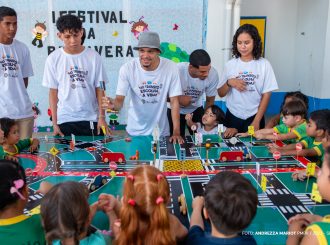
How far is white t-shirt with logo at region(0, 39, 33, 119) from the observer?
3.03 metres

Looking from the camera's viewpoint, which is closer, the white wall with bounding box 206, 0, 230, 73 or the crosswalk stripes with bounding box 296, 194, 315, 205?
the crosswalk stripes with bounding box 296, 194, 315, 205

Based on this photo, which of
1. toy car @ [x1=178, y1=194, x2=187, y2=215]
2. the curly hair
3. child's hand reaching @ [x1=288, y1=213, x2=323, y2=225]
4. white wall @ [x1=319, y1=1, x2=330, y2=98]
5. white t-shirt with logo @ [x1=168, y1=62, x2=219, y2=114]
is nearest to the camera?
child's hand reaching @ [x1=288, y1=213, x2=323, y2=225]

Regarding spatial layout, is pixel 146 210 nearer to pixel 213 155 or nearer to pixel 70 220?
pixel 70 220

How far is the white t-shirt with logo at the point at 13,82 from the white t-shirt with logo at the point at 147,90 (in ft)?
3.09

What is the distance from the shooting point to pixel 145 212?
4.50 feet

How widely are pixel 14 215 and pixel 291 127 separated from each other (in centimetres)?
234

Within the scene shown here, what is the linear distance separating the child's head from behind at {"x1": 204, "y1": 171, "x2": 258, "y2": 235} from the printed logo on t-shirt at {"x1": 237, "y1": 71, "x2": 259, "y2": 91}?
2068 millimetres

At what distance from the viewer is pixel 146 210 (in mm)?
1370

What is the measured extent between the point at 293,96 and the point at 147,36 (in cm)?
159

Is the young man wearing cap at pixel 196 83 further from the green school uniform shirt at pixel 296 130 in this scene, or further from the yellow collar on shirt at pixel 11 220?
the yellow collar on shirt at pixel 11 220

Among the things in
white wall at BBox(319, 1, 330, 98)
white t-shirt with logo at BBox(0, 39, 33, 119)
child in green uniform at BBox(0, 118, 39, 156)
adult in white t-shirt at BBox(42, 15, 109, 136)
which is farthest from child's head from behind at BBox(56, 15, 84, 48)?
white wall at BBox(319, 1, 330, 98)

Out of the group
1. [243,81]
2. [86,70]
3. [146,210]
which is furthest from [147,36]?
[146,210]

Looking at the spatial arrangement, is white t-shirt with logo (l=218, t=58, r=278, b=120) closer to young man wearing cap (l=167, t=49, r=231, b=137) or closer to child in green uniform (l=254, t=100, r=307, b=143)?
young man wearing cap (l=167, t=49, r=231, b=137)

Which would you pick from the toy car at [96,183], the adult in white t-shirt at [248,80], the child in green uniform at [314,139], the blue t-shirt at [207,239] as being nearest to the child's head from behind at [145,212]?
the blue t-shirt at [207,239]
